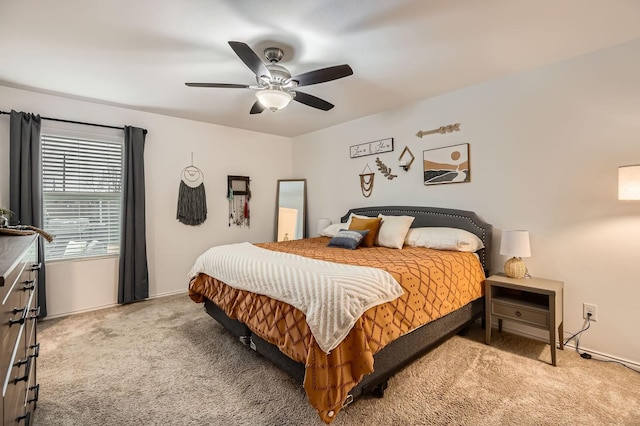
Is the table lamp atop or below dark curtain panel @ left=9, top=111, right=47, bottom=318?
A: below

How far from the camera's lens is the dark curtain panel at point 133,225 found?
3.71m

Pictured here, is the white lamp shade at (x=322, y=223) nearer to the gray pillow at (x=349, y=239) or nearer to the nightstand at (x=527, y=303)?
the gray pillow at (x=349, y=239)

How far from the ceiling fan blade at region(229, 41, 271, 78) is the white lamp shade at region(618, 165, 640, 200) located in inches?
103

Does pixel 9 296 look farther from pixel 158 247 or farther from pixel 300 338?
pixel 158 247

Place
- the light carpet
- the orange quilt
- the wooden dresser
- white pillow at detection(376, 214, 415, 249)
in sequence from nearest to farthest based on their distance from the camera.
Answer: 1. the wooden dresser
2. the orange quilt
3. the light carpet
4. white pillow at detection(376, 214, 415, 249)

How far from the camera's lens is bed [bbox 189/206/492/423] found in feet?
5.22

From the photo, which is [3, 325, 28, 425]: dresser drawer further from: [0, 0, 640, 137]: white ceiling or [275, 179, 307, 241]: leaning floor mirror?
[275, 179, 307, 241]: leaning floor mirror

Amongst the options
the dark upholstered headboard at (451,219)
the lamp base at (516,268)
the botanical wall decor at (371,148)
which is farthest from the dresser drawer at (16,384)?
the botanical wall decor at (371,148)

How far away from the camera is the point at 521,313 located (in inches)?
98.4

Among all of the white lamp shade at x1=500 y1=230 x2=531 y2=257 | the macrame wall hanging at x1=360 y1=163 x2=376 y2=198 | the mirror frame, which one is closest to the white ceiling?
the macrame wall hanging at x1=360 y1=163 x2=376 y2=198

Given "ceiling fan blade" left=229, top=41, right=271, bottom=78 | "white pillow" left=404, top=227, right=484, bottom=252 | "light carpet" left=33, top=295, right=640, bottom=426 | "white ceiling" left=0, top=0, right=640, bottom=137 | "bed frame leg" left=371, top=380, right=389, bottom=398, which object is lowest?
"light carpet" left=33, top=295, right=640, bottom=426

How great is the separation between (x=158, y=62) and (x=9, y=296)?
2240 mm

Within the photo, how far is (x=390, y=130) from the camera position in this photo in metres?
3.95

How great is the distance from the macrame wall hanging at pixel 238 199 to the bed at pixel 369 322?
6.30ft
